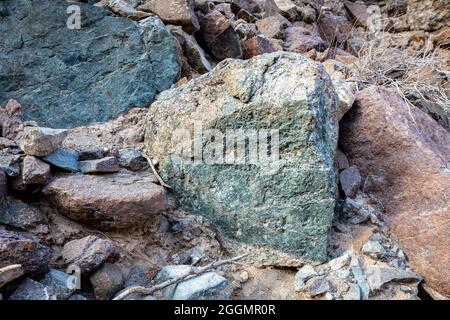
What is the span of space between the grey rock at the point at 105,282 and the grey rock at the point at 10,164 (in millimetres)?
630

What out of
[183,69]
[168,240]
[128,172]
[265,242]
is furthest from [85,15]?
[265,242]

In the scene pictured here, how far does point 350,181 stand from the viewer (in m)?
2.47

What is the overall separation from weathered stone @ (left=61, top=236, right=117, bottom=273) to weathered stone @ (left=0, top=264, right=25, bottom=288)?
0.25m

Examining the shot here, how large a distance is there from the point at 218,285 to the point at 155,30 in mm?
1930

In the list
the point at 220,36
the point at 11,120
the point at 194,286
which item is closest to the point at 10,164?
the point at 11,120

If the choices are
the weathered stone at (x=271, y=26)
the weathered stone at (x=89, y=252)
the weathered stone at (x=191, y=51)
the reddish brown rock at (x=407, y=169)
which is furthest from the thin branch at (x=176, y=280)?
the weathered stone at (x=271, y=26)

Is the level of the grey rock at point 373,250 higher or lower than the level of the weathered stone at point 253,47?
lower

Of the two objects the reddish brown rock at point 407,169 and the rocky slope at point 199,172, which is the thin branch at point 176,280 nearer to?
the rocky slope at point 199,172

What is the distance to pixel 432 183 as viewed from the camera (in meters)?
2.32

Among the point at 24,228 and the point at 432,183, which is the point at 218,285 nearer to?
the point at 24,228

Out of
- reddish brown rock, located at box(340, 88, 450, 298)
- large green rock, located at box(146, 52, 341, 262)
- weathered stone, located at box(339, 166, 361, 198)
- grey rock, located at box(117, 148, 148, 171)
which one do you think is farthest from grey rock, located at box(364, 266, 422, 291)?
grey rock, located at box(117, 148, 148, 171)

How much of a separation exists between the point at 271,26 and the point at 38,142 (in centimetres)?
297

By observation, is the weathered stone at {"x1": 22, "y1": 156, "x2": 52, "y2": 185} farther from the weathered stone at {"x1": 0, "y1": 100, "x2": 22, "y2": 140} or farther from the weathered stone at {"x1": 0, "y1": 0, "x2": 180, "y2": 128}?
the weathered stone at {"x1": 0, "y1": 0, "x2": 180, "y2": 128}

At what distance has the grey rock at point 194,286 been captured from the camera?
5.90ft
